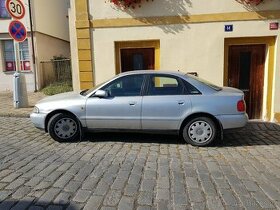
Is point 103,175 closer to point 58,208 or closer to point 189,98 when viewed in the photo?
point 58,208

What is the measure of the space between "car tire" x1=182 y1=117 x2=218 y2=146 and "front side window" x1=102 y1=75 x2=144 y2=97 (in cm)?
126

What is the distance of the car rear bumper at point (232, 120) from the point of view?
5.51m

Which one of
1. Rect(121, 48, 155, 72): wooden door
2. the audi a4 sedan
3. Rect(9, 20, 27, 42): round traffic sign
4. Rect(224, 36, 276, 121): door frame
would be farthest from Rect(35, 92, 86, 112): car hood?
Rect(224, 36, 276, 121): door frame

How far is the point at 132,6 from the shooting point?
7.65 metres

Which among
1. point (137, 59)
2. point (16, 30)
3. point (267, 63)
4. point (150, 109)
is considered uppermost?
point (16, 30)

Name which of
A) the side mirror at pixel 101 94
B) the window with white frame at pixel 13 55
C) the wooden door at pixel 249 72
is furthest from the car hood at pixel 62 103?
the window with white frame at pixel 13 55

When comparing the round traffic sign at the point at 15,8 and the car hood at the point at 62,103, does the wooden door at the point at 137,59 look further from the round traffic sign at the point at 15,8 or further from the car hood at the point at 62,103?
the round traffic sign at the point at 15,8

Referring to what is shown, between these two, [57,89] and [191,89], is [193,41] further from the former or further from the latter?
[57,89]

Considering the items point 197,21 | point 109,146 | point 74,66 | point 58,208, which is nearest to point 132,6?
point 197,21

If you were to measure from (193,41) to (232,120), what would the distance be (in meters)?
2.95

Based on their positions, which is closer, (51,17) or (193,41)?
(193,41)

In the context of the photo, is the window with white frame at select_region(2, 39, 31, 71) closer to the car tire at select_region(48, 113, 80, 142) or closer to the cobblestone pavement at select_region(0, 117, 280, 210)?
the cobblestone pavement at select_region(0, 117, 280, 210)

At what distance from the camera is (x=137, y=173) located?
4.20m

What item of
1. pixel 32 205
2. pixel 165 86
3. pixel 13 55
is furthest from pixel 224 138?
pixel 13 55
